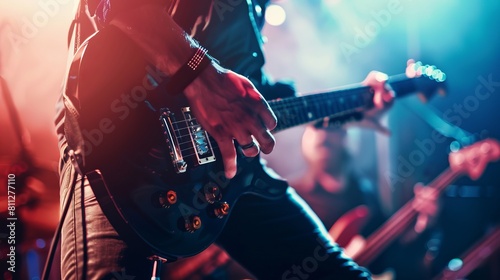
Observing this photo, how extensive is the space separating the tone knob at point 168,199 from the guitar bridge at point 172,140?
0.07 meters

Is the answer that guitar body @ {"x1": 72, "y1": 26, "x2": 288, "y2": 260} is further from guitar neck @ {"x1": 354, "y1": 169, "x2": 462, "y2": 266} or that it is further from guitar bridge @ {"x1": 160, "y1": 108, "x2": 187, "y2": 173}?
guitar neck @ {"x1": 354, "y1": 169, "x2": 462, "y2": 266}

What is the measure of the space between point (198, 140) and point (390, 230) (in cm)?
354

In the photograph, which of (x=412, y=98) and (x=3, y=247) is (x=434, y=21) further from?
(x=3, y=247)

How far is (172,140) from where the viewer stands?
1199 mm

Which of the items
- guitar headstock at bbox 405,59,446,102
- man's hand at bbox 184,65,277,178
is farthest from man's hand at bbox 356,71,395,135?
man's hand at bbox 184,65,277,178

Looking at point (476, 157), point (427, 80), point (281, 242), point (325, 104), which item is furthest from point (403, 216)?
point (281, 242)

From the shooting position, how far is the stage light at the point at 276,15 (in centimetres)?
575

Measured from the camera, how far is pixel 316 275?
55.4 inches

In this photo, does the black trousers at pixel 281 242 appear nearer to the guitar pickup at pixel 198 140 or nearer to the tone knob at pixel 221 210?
the tone knob at pixel 221 210

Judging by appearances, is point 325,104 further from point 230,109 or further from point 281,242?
point 230,109

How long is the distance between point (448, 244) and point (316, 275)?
4102mm

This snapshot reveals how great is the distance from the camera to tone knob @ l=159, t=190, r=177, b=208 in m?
1.15

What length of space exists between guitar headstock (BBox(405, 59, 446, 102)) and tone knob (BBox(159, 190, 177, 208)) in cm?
209

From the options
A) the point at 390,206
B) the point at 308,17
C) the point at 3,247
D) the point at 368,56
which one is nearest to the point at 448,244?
the point at 390,206
